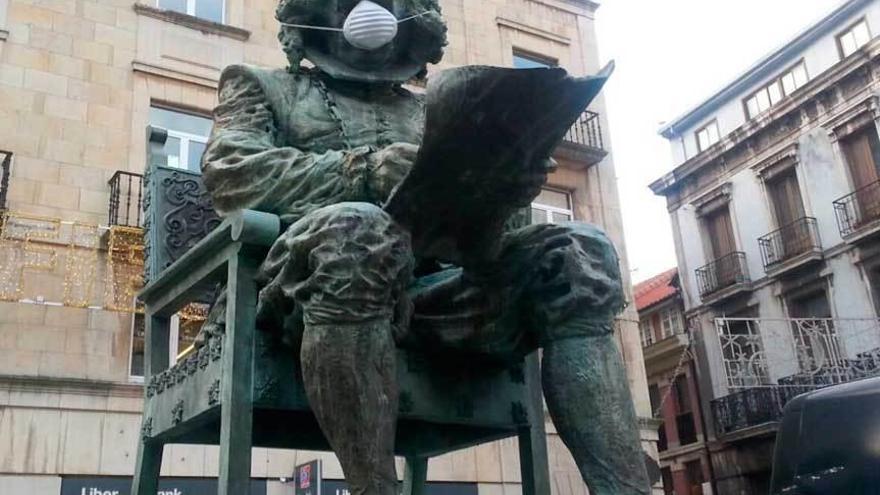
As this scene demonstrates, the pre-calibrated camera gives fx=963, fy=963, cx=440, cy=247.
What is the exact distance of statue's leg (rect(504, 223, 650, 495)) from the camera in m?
1.81

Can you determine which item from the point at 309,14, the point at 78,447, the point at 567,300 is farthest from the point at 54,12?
the point at 567,300

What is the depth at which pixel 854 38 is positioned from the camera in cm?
2023

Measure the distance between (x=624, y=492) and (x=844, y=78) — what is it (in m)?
20.2

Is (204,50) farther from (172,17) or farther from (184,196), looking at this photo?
(184,196)

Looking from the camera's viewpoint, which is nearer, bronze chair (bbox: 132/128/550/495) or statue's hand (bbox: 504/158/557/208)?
statue's hand (bbox: 504/158/557/208)

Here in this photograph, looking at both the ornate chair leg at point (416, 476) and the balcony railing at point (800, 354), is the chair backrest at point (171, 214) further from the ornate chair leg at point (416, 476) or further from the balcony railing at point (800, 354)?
the balcony railing at point (800, 354)

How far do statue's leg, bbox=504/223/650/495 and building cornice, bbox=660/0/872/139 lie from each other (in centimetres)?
2049

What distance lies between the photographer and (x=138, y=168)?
11250mm

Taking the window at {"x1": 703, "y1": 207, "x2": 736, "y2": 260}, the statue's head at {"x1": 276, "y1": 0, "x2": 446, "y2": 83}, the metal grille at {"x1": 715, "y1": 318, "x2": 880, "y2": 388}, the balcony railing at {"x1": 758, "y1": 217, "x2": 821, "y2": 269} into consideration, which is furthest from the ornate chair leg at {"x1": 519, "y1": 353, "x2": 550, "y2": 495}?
the window at {"x1": 703, "y1": 207, "x2": 736, "y2": 260}

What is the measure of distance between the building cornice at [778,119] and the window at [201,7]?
13008 millimetres

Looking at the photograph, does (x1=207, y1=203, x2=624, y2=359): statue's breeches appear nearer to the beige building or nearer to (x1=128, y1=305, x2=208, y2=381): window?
the beige building

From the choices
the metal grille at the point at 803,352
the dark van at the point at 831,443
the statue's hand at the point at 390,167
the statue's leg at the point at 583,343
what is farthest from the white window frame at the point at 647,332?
the statue's hand at the point at 390,167

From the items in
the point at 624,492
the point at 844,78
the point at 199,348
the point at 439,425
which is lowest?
the point at 624,492

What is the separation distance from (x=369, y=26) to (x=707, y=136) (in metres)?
23.5
